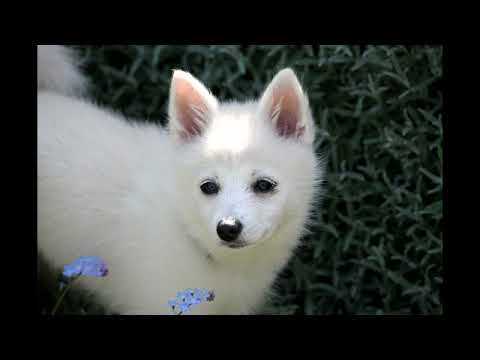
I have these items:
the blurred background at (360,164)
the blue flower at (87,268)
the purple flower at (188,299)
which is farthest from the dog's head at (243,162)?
the blurred background at (360,164)

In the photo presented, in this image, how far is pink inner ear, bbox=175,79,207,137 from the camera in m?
3.33

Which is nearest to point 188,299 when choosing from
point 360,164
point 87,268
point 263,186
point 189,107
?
point 87,268

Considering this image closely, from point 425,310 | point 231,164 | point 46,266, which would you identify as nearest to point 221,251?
point 231,164

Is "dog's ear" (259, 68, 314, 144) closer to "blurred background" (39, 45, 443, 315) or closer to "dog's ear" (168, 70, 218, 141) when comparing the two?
"dog's ear" (168, 70, 218, 141)

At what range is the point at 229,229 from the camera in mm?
2971

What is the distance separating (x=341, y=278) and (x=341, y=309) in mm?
235

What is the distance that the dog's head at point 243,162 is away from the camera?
3098 millimetres

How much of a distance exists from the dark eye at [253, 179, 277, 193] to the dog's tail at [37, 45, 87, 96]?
1851 mm

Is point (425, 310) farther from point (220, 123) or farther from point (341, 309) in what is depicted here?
point (220, 123)

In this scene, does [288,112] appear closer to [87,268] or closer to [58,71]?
[87,268]

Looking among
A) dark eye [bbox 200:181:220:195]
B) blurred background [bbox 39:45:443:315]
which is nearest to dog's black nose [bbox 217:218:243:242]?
dark eye [bbox 200:181:220:195]

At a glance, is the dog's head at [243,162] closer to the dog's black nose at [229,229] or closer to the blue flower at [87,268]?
the dog's black nose at [229,229]

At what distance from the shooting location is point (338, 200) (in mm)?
4586

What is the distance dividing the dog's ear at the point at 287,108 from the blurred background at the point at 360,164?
0.95 metres
